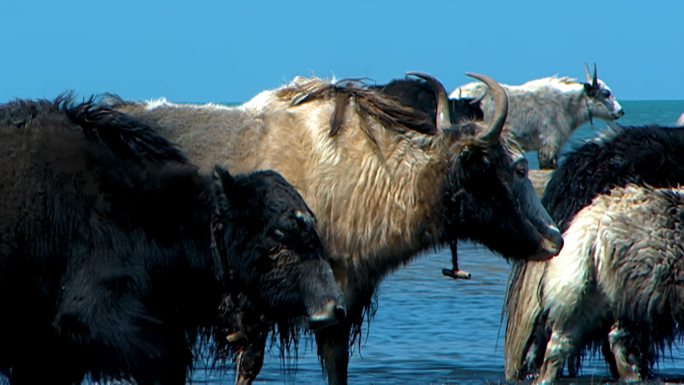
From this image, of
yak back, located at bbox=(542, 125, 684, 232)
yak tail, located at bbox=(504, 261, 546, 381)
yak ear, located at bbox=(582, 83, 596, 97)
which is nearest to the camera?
yak tail, located at bbox=(504, 261, 546, 381)

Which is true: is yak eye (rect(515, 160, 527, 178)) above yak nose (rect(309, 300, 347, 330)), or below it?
above

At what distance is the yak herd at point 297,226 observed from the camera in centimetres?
435

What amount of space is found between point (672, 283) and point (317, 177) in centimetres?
174

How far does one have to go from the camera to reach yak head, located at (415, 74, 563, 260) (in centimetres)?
604

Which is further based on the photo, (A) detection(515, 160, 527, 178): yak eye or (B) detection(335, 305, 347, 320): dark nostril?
(A) detection(515, 160, 527, 178): yak eye

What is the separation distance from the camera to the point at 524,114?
21.4m

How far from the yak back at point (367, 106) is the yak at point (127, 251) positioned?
6.48ft

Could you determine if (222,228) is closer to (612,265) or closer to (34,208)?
(34,208)

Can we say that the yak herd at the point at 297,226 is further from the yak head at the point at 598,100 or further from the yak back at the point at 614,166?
the yak head at the point at 598,100

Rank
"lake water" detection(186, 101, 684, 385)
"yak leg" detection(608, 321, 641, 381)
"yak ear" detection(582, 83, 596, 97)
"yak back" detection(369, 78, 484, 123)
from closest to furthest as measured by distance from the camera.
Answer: "yak leg" detection(608, 321, 641, 381) → "yak back" detection(369, 78, 484, 123) → "lake water" detection(186, 101, 684, 385) → "yak ear" detection(582, 83, 596, 97)

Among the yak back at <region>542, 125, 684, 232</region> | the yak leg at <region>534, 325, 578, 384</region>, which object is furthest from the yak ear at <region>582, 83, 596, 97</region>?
the yak leg at <region>534, 325, 578, 384</region>

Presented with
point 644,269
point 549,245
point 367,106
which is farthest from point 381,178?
point 644,269

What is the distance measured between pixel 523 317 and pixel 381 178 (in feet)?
4.38

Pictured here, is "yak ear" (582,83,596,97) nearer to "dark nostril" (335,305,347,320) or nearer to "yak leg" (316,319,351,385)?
"yak leg" (316,319,351,385)
